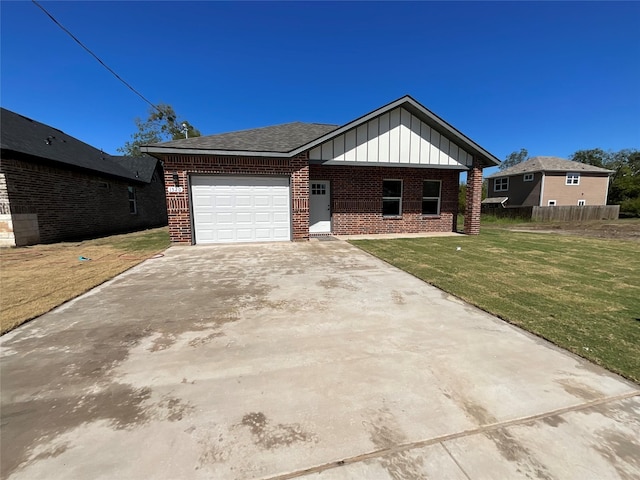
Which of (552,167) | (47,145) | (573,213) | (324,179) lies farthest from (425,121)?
(552,167)

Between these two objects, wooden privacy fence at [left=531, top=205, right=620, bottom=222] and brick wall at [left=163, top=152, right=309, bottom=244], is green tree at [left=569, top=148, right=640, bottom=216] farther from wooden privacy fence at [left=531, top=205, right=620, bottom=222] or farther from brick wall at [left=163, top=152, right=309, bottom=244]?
brick wall at [left=163, top=152, right=309, bottom=244]

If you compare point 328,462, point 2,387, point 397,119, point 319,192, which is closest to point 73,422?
point 2,387

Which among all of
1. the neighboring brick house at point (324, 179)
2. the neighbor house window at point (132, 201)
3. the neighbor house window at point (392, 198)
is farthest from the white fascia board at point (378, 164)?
the neighbor house window at point (132, 201)

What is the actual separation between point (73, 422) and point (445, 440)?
253 centimetres

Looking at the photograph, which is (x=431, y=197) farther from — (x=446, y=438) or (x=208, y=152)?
(x=446, y=438)

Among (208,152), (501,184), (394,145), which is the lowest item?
(208,152)

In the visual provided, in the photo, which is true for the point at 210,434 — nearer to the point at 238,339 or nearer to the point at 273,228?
the point at 238,339


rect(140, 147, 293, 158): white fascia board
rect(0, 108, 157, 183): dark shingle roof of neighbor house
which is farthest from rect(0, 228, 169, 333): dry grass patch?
rect(0, 108, 157, 183): dark shingle roof of neighbor house

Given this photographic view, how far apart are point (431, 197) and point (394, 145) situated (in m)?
3.55

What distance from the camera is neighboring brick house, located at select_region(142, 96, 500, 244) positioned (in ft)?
30.8

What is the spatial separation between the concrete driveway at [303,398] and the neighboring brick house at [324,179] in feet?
19.7

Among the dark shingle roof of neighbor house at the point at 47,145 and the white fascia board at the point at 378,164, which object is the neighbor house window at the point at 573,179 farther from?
the dark shingle roof of neighbor house at the point at 47,145

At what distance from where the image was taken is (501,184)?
31609mm

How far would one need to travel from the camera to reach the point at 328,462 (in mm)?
1681
